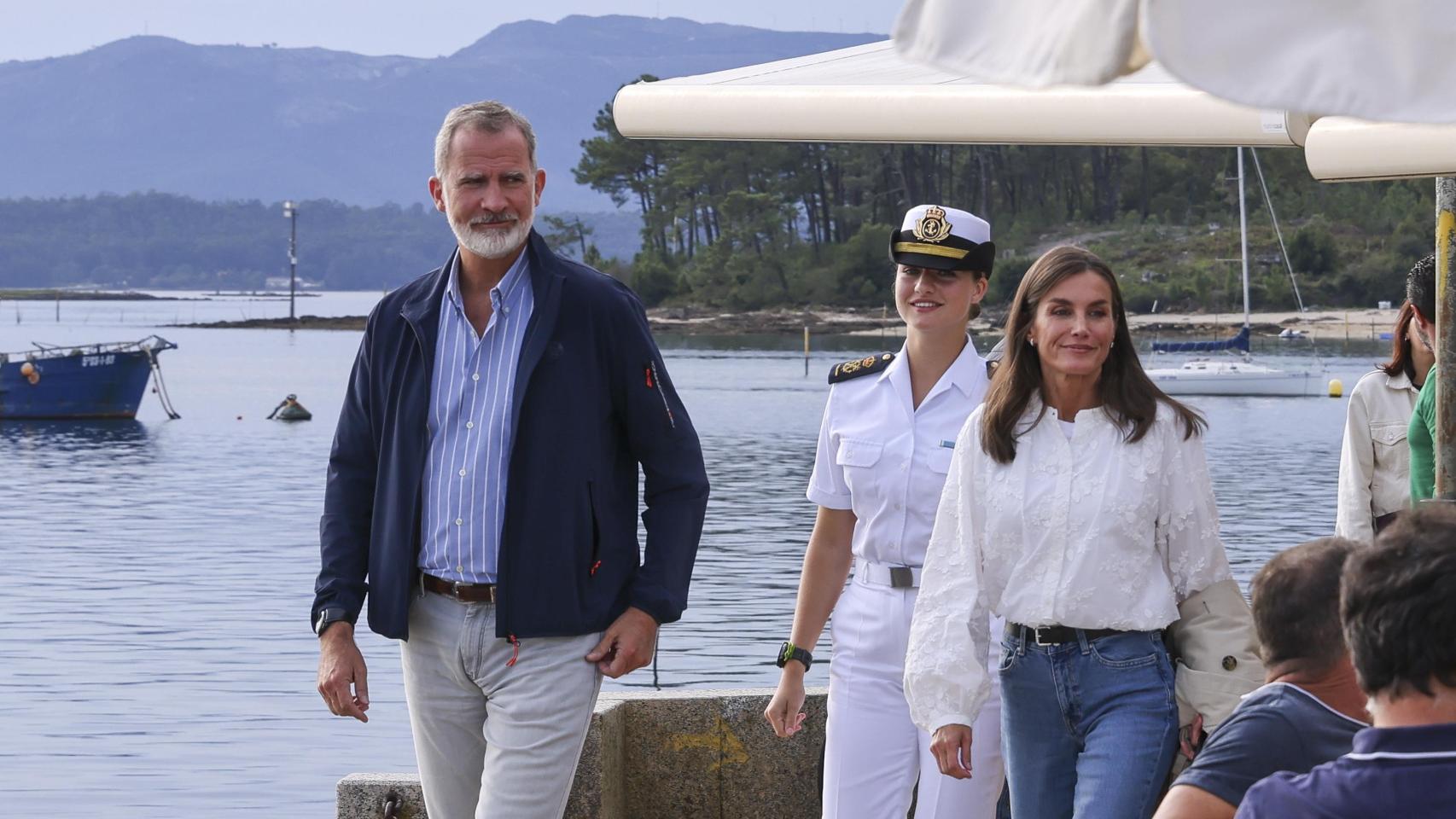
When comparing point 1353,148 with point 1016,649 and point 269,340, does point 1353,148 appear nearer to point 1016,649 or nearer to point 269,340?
point 1016,649

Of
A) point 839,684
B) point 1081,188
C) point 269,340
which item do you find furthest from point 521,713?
point 269,340

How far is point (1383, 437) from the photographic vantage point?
4.70 m

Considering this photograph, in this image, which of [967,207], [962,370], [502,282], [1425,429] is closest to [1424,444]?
[1425,429]

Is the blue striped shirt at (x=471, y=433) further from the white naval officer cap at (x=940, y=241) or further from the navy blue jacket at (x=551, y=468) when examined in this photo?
the white naval officer cap at (x=940, y=241)

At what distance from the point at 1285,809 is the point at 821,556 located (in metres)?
1.97

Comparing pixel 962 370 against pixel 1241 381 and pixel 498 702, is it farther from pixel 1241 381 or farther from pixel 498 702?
pixel 1241 381

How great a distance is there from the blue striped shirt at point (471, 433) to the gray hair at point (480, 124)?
0.70 feet

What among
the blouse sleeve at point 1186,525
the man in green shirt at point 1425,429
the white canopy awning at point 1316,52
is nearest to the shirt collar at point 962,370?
the blouse sleeve at point 1186,525

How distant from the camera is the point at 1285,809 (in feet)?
6.65

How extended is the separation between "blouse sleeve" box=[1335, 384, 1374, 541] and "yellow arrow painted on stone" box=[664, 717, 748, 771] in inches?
63.4

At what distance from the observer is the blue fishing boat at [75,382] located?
1970 inches

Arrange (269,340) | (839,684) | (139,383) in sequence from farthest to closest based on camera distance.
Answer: (269,340) → (139,383) → (839,684)

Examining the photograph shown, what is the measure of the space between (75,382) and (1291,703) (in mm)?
51324

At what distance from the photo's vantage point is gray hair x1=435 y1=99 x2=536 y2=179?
11.2 ft
